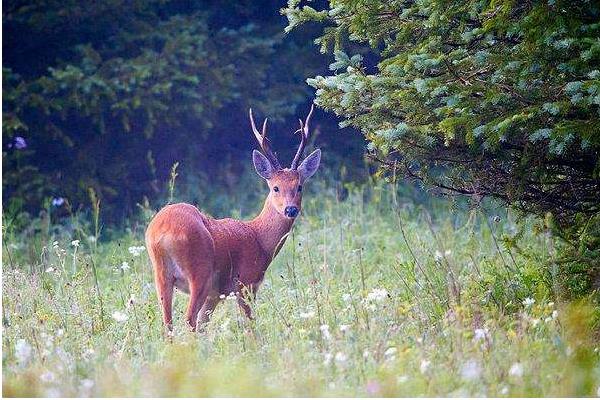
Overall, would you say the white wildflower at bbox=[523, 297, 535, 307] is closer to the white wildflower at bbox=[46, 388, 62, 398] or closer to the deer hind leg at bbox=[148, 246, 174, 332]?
the deer hind leg at bbox=[148, 246, 174, 332]

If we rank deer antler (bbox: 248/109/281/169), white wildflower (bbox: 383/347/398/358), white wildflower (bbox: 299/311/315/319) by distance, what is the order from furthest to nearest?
deer antler (bbox: 248/109/281/169) < white wildflower (bbox: 299/311/315/319) < white wildflower (bbox: 383/347/398/358)

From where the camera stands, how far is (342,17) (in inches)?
262

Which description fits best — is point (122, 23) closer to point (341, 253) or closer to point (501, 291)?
point (341, 253)

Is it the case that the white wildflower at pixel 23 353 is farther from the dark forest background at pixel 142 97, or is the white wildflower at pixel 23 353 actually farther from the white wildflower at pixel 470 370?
the dark forest background at pixel 142 97

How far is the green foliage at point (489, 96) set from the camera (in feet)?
19.0

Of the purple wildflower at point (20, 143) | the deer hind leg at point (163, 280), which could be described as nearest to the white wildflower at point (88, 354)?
the deer hind leg at point (163, 280)

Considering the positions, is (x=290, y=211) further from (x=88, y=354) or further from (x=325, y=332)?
(x=88, y=354)

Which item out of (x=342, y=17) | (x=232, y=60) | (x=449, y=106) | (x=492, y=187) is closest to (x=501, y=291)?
(x=492, y=187)

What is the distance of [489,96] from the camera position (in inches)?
230

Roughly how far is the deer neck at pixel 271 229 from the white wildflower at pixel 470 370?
7.39ft

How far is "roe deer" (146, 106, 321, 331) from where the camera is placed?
638cm

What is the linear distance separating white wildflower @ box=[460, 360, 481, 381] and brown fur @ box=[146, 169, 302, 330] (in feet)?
4.84

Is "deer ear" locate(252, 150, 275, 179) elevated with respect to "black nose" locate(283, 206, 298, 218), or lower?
elevated

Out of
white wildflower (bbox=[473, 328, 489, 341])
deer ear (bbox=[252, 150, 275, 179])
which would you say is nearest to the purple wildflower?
deer ear (bbox=[252, 150, 275, 179])
